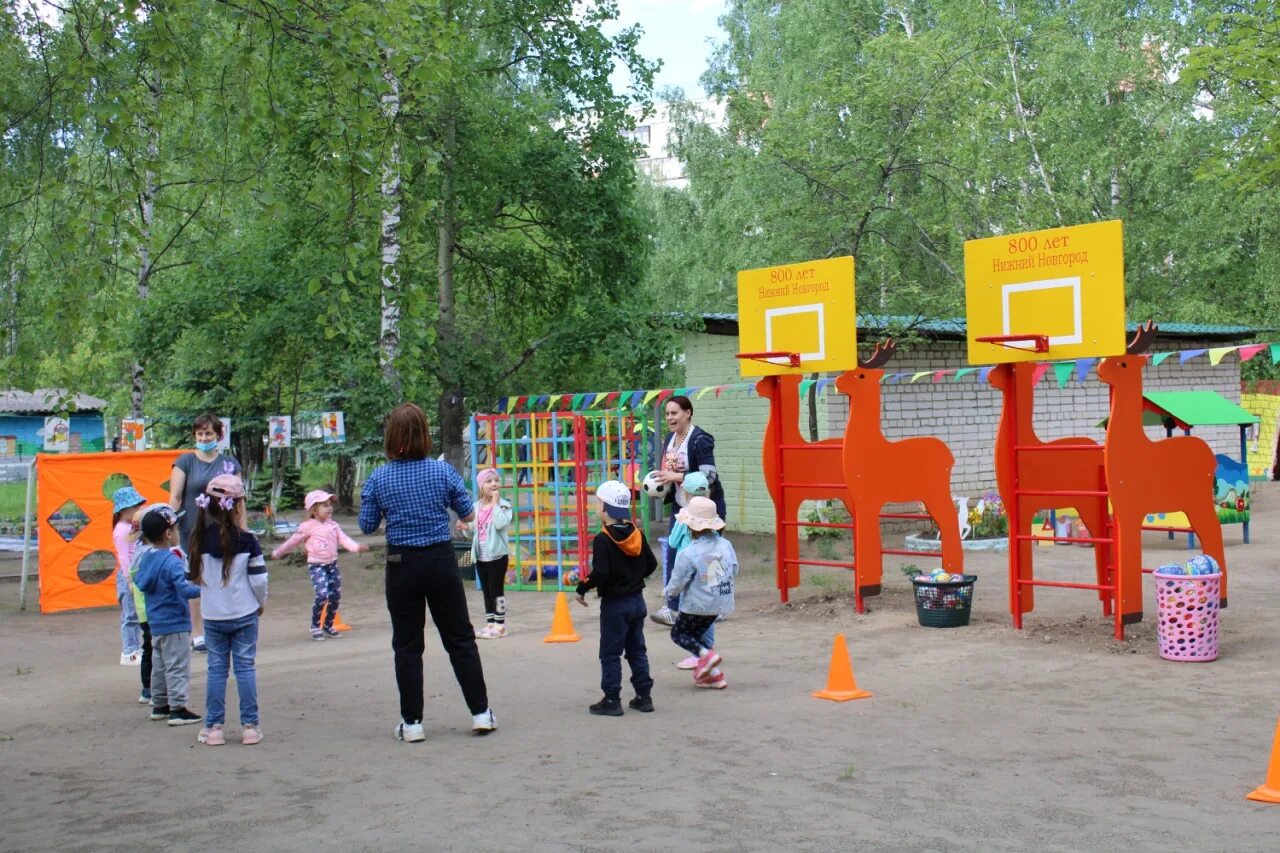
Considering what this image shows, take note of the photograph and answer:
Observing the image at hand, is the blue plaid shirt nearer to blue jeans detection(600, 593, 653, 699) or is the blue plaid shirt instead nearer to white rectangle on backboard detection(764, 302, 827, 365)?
blue jeans detection(600, 593, 653, 699)

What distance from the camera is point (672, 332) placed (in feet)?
61.3

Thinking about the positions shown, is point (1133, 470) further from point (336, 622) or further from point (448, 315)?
point (448, 315)

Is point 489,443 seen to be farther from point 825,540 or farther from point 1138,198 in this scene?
point 1138,198

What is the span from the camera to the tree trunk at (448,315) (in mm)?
17562

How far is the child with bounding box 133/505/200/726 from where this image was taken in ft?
24.7

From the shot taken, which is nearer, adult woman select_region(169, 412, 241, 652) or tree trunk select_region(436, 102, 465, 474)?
adult woman select_region(169, 412, 241, 652)

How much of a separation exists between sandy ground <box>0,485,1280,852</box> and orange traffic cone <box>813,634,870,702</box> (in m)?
0.16

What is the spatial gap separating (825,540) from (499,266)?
645cm

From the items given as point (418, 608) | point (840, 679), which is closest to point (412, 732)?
point (418, 608)

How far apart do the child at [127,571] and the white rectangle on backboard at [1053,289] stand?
6.71 m

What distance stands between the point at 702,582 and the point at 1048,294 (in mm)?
3885

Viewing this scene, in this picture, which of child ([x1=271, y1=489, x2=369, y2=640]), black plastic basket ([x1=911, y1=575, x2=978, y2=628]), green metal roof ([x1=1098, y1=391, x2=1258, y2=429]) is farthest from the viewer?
green metal roof ([x1=1098, y1=391, x2=1258, y2=429])

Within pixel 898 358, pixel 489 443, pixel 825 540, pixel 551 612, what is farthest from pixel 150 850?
pixel 898 358

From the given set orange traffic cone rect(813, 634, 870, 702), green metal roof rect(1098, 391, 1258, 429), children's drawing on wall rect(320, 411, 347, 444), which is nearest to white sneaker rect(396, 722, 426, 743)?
orange traffic cone rect(813, 634, 870, 702)
